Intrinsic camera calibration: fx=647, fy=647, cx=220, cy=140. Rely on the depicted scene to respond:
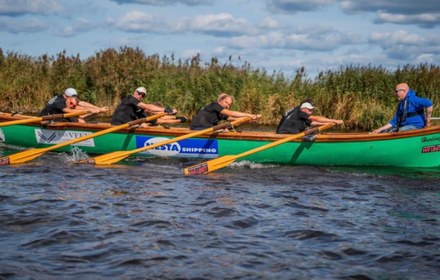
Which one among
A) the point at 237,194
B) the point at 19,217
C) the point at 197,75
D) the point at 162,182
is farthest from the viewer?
the point at 197,75

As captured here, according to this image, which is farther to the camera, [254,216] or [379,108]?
[379,108]

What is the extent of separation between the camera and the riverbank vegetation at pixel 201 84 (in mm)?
19859

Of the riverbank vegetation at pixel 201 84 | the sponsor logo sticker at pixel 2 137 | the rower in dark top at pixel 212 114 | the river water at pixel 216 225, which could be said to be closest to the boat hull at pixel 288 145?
the rower in dark top at pixel 212 114

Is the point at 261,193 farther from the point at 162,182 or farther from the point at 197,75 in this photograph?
the point at 197,75

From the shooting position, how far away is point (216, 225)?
7723 mm

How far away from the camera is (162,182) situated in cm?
1065

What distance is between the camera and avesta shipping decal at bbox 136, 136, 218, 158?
43.1 ft

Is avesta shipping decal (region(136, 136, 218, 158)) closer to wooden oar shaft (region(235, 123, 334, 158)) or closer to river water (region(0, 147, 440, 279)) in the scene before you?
wooden oar shaft (region(235, 123, 334, 158))

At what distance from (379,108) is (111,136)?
28.3ft

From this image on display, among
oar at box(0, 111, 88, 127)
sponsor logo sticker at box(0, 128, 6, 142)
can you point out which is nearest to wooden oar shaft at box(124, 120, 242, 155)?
oar at box(0, 111, 88, 127)

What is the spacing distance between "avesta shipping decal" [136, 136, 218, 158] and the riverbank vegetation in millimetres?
7238

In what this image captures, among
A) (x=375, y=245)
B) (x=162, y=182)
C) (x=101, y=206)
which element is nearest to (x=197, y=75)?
(x=162, y=182)

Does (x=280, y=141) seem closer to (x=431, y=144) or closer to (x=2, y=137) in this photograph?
(x=431, y=144)

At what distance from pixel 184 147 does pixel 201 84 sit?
329 inches
